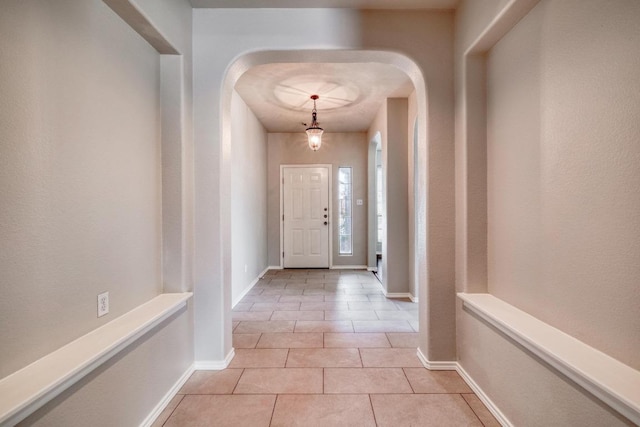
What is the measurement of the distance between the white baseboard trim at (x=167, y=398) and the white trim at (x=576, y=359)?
2.07 metres

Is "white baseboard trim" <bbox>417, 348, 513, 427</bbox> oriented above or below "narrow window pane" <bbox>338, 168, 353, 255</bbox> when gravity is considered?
below

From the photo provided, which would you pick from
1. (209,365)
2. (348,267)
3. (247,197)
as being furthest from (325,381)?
(348,267)

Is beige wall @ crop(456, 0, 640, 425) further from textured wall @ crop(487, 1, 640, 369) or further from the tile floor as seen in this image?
the tile floor

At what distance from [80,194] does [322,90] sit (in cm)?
316

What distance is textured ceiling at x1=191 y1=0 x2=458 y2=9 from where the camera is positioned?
7.80 ft

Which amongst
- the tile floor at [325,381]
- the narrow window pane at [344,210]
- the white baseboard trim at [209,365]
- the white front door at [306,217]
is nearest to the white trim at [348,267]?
the white front door at [306,217]

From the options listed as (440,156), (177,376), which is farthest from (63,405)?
(440,156)

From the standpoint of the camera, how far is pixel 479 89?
2.30m

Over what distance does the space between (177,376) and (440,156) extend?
8.14ft

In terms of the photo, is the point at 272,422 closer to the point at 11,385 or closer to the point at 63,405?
the point at 63,405

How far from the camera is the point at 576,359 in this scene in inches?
52.2

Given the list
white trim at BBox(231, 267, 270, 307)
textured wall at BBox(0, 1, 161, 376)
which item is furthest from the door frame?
textured wall at BBox(0, 1, 161, 376)

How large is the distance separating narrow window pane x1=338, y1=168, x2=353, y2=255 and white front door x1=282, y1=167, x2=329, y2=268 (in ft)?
0.92

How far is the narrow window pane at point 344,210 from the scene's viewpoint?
6660 millimetres
